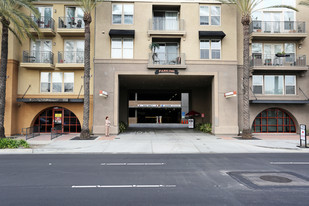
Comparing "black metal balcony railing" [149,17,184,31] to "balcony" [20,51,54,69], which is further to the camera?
"black metal balcony railing" [149,17,184,31]

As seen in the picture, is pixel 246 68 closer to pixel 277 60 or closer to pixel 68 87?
pixel 277 60

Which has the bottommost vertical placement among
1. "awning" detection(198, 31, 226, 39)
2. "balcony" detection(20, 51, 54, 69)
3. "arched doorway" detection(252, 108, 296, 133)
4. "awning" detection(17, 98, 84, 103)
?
"arched doorway" detection(252, 108, 296, 133)

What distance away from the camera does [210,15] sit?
19594 mm

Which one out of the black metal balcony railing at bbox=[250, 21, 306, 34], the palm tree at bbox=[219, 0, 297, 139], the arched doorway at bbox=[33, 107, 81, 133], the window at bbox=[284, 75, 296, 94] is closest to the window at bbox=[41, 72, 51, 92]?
the arched doorway at bbox=[33, 107, 81, 133]

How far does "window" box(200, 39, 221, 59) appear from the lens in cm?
1942

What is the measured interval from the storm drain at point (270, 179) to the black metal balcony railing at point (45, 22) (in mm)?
19586

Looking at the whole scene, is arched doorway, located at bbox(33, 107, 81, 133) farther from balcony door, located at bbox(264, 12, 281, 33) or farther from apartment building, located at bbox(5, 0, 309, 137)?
balcony door, located at bbox(264, 12, 281, 33)

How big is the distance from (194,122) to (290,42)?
1318 centimetres

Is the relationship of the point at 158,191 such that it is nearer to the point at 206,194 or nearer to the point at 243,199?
the point at 206,194

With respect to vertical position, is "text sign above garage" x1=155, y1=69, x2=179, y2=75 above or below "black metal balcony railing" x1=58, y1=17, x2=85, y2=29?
below

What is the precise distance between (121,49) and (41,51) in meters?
7.32

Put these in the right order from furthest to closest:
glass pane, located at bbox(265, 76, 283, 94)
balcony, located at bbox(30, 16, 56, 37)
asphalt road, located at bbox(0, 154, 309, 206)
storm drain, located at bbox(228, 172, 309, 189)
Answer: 1. glass pane, located at bbox(265, 76, 283, 94)
2. balcony, located at bbox(30, 16, 56, 37)
3. storm drain, located at bbox(228, 172, 309, 189)
4. asphalt road, located at bbox(0, 154, 309, 206)

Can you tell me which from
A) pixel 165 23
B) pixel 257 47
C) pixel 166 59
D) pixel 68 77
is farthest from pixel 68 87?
pixel 257 47

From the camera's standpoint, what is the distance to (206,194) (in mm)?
5562
